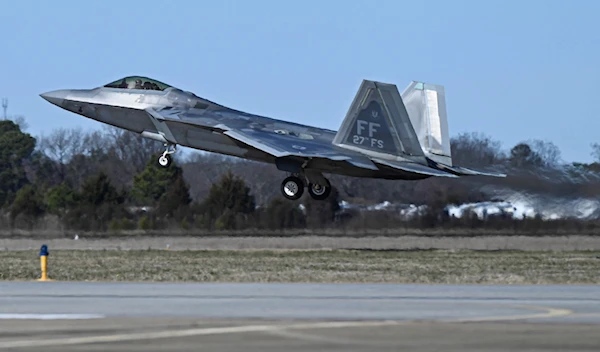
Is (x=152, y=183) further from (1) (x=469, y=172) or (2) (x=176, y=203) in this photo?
(1) (x=469, y=172)

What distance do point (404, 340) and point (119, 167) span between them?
6259cm

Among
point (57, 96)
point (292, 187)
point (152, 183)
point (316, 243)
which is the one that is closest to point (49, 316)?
point (292, 187)

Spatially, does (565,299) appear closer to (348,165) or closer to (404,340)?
(404,340)

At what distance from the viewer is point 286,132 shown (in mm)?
32406

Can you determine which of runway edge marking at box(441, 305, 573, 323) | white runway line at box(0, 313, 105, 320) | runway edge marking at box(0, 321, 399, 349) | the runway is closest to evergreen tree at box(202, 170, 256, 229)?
the runway

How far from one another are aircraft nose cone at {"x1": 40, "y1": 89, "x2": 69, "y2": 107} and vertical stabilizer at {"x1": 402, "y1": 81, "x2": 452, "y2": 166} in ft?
36.5

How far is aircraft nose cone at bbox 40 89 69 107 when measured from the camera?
110ft

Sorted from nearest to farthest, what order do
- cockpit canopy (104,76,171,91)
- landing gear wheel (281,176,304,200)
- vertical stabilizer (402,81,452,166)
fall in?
landing gear wheel (281,176,304,200)
cockpit canopy (104,76,171,91)
vertical stabilizer (402,81,452,166)

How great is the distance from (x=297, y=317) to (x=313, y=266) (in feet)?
46.7

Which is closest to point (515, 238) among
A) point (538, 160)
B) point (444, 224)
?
point (444, 224)

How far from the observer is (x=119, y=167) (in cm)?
7350

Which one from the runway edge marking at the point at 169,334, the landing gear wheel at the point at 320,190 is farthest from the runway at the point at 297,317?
the landing gear wheel at the point at 320,190

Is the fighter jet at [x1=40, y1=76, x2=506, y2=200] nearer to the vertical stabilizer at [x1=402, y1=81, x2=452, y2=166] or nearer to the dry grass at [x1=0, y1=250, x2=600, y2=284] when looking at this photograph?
the vertical stabilizer at [x1=402, y1=81, x2=452, y2=166]

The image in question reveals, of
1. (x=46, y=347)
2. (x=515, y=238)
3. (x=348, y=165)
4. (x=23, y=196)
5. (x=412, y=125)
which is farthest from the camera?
(x=23, y=196)
